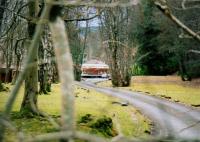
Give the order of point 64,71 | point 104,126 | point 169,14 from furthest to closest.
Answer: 1. point 104,126
2. point 169,14
3. point 64,71

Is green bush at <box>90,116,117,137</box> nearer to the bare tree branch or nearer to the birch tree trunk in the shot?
the bare tree branch

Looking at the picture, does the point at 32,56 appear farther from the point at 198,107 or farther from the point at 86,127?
the point at 198,107

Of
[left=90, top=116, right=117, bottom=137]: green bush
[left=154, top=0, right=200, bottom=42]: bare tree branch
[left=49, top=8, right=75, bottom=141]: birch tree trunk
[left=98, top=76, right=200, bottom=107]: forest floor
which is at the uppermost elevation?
[left=154, top=0, right=200, bottom=42]: bare tree branch

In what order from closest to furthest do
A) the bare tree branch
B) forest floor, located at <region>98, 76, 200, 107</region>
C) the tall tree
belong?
the bare tree branch
forest floor, located at <region>98, 76, 200, 107</region>
the tall tree

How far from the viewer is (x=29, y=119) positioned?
16469 millimetres

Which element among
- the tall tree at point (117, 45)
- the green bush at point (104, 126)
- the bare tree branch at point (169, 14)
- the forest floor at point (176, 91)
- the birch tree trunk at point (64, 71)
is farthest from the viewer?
the tall tree at point (117, 45)

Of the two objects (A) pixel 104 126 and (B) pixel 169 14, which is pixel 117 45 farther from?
(B) pixel 169 14

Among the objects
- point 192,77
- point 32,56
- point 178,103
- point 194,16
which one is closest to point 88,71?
point 192,77

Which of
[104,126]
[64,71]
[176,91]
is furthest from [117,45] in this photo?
[64,71]

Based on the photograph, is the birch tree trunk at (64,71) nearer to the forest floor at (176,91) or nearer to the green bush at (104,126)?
the green bush at (104,126)

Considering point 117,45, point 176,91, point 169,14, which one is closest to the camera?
point 169,14

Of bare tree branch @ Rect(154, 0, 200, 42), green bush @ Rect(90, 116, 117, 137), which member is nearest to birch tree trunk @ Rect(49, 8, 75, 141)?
bare tree branch @ Rect(154, 0, 200, 42)

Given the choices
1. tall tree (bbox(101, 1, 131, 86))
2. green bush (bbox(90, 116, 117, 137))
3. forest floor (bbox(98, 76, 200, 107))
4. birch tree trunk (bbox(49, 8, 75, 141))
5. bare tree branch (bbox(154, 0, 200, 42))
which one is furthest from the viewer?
tall tree (bbox(101, 1, 131, 86))

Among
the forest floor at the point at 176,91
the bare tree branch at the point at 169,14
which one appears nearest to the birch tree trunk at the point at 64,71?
the bare tree branch at the point at 169,14
